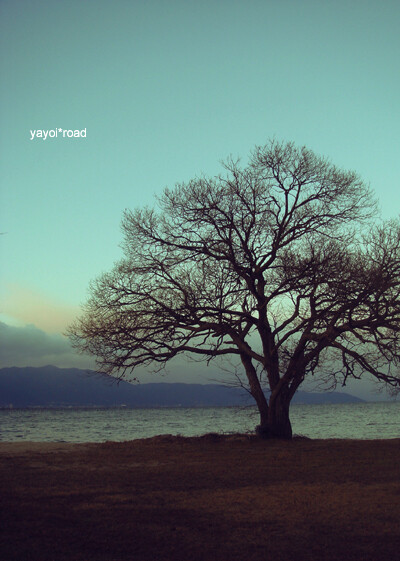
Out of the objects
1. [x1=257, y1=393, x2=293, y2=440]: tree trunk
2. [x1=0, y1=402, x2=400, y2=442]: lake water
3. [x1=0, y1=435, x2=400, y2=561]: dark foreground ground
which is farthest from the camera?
[x1=0, y1=402, x2=400, y2=442]: lake water

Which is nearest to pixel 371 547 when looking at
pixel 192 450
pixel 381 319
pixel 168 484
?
pixel 168 484

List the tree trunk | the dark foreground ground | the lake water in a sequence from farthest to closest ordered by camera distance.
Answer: the lake water < the tree trunk < the dark foreground ground

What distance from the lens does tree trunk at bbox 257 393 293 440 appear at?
20.6m

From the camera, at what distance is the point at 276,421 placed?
2072cm

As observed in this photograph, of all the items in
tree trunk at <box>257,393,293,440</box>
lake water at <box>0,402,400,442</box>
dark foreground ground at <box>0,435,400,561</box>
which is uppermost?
tree trunk at <box>257,393,293,440</box>

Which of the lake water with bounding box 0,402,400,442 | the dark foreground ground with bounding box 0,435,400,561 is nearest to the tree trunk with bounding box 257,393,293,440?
the lake water with bounding box 0,402,400,442

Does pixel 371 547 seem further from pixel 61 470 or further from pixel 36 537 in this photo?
pixel 61 470

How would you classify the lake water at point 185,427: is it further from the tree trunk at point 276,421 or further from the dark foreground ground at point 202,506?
the dark foreground ground at point 202,506

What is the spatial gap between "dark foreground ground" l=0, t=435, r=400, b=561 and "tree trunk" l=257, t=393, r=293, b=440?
4.04m

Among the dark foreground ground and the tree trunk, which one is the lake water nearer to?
the tree trunk

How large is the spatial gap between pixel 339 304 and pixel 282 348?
2.86 metres

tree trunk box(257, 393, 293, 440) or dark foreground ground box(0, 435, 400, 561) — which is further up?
tree trunk box(257, 393, 293, 440)

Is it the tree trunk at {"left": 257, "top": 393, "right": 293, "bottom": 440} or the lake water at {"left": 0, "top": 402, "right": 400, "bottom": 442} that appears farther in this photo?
the lake water at {"left": 0, "top": 402, "right": 400, "bottom": 442}

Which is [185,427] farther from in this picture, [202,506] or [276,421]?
[202,506]
